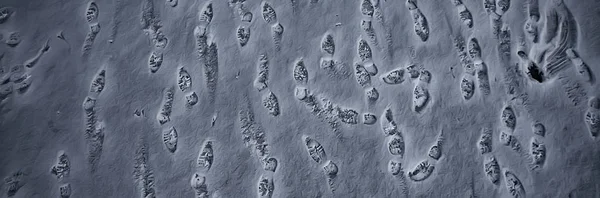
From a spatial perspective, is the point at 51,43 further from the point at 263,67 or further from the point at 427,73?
the point at 427,73

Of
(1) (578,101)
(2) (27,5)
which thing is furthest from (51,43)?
(1) (578,101)

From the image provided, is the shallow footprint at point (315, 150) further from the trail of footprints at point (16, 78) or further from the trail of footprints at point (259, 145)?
the trail of footprints at point (16, 78)

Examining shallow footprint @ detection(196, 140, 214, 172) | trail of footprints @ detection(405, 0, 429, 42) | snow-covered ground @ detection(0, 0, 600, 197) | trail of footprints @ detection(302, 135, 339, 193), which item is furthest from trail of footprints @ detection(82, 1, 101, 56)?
trail of footprints @ detection(405, 0, 429, 42)

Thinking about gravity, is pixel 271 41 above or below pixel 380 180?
above

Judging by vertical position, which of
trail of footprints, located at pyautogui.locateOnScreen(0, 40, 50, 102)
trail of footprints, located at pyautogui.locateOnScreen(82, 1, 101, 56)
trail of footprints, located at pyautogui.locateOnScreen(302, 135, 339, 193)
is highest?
trail of footprints, located at pyautogui.locateOnScreen(82, 1, 101, 56)

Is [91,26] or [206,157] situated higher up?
[91,26]

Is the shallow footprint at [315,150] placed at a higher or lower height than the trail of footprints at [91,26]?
lower

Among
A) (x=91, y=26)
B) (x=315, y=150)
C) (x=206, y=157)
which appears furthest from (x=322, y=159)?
(x=91, y=26)

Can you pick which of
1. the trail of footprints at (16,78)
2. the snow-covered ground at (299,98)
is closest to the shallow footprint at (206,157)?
the snow-covered ground at (299,98)

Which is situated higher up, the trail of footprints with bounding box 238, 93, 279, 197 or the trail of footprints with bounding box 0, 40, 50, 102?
the trail of footprints with bounding box 0, 40, 50, 102

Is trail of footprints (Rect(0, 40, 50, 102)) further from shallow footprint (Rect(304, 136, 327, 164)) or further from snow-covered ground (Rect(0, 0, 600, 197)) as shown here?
shallow footprint (Rect(304, 136, 327, 164))

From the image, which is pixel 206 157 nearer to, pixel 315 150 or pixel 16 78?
pixel 315 150
